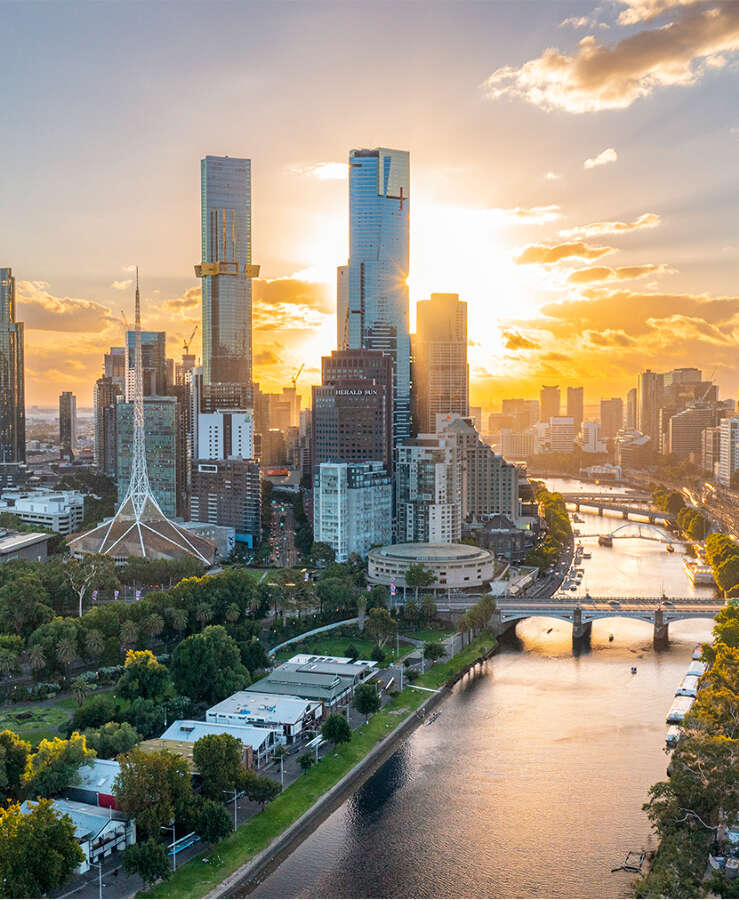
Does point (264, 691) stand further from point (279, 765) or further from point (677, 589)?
point (677, 589)

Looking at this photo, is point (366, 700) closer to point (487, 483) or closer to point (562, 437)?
point (487, 483)

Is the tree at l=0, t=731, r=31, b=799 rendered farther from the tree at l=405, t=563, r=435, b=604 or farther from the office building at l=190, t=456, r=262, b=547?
the office building at l=190, t=456, r=262, b=547

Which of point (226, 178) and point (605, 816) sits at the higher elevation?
point (226, 178)

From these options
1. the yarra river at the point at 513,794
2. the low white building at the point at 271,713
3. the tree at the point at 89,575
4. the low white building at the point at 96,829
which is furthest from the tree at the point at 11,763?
the tree at the point at 89,575

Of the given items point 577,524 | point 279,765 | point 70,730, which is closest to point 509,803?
point 279,765

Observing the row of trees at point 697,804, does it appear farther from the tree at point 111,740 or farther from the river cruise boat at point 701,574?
the river cruise boat at point 701,574

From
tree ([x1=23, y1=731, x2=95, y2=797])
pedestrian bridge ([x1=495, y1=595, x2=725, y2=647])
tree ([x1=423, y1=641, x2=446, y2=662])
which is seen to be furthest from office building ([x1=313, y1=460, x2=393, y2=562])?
tree ([x1=23, y1=731, x2=95, y2=797])
